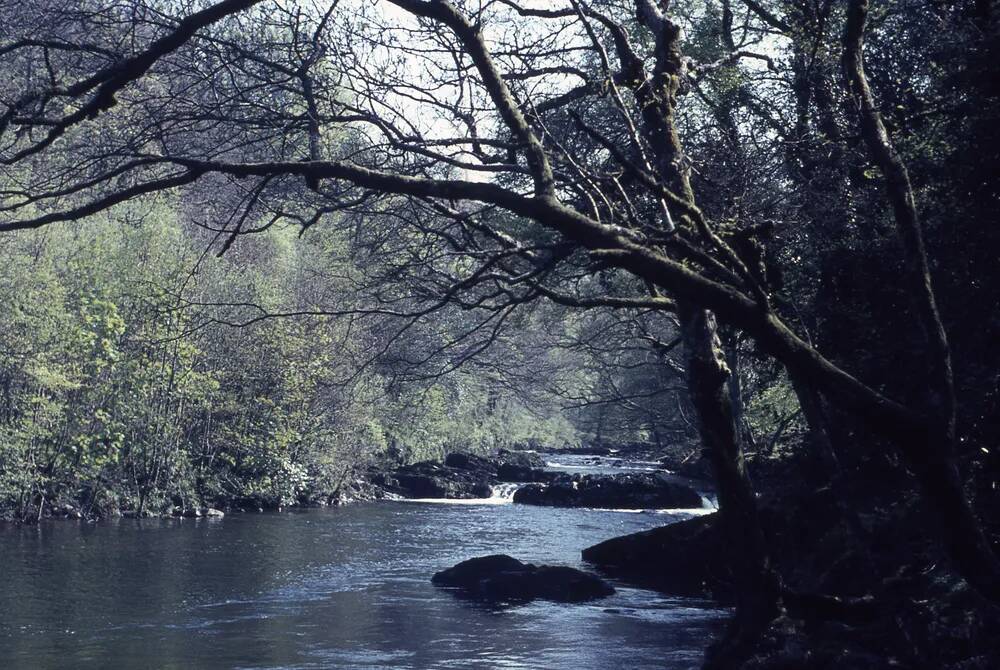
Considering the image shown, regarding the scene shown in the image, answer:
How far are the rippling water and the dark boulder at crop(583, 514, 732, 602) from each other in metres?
0.99

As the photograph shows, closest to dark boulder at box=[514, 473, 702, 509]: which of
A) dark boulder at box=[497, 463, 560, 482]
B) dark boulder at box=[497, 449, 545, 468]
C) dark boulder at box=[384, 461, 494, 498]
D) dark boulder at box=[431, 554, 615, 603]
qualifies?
dark boulder at box=[384, 461, 494, 498]

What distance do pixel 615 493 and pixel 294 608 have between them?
17.3m

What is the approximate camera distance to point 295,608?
16.8 meters

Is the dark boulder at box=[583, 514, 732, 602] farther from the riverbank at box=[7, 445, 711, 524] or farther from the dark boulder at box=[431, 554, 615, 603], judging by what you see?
the riverbank at box=[7, 445, 711, 524]

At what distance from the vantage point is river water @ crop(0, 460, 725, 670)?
13.5 m

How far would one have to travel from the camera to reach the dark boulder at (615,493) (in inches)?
1248

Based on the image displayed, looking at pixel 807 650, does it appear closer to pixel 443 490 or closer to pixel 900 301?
pixel 900 301

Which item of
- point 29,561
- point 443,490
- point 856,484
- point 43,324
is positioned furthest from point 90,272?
point 856,484

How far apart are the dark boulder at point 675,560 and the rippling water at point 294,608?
994 mm

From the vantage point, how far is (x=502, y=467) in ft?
136

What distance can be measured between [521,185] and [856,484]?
566 centimetres

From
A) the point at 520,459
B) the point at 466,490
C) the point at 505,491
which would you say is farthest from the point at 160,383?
the point at 520,459

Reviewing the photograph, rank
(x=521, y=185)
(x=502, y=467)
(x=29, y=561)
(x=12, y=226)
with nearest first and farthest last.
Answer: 1. (x=12, y=226)
2. (x=521, y=185)
3. (x=29, y=561)
4. (x=502, y=467)

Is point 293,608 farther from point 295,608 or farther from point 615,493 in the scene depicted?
point 615,493
